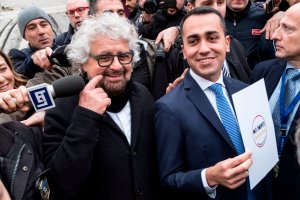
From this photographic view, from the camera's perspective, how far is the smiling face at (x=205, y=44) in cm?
207

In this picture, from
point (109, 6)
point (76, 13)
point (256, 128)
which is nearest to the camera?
point (256, 128)

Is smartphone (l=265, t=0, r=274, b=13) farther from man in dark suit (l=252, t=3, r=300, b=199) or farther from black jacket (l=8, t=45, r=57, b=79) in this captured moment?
black jacket (l=8, t=45, r=57, b=79)

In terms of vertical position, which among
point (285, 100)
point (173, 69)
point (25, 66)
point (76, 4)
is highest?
point (76, 4)

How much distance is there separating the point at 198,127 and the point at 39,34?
2.27m

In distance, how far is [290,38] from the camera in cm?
229

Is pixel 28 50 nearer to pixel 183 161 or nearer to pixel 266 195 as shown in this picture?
pixel 183 161

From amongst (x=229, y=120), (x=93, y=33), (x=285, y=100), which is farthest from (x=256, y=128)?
(x=93, y=33)

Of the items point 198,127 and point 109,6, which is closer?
point 198,127

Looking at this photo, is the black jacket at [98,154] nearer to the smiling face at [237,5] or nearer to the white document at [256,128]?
the white document at [256,128]

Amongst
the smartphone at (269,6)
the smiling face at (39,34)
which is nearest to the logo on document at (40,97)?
the smiling face at (39,34)

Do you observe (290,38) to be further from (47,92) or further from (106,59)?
(47,92)

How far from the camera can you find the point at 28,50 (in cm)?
361

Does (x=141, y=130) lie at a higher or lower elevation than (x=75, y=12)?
lower

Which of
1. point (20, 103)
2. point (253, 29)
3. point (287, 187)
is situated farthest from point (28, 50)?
point (287, 187)
